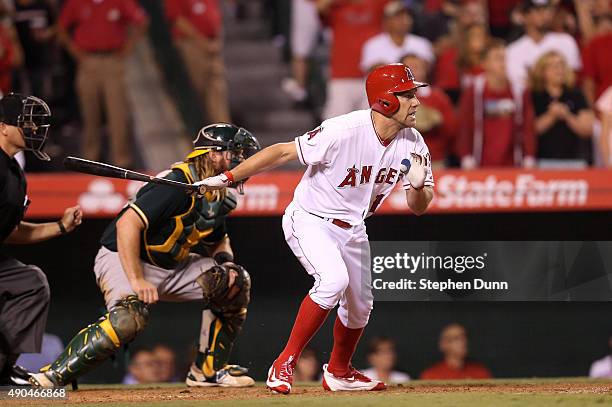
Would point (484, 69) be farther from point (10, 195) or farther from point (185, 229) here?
point (10, 195)

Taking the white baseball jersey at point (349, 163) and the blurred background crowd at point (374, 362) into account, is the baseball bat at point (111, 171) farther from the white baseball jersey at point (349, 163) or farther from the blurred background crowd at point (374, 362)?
the blurred background crowd at point (374, 362)

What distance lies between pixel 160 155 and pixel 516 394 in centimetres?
421

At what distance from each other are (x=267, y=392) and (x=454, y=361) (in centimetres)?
248

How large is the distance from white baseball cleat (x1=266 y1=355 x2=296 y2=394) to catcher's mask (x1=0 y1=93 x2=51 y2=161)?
5.36 ft

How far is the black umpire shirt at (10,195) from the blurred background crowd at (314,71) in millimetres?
2606

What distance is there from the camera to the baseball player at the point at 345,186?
5285mm

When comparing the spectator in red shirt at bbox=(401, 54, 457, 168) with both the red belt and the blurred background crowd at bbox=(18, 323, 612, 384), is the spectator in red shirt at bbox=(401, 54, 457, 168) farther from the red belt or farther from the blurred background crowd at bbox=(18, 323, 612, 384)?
the red belt

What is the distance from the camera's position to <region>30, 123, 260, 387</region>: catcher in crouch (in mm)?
5547

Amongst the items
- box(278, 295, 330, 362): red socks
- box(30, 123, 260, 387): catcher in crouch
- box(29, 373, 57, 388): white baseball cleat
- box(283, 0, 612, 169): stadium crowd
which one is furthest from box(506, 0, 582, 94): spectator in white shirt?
box(29, 373, 57, 388): white baseball cleat

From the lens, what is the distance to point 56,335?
7.69m

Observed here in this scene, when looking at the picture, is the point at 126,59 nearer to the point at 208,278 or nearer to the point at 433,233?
the point at 433,233

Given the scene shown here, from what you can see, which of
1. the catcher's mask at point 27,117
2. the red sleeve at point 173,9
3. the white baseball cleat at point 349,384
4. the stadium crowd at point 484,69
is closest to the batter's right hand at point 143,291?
the catcher's mask at point 27,117

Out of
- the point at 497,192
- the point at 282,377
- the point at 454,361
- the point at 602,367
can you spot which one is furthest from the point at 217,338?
the point at 602,367

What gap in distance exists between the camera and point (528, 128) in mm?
8422
